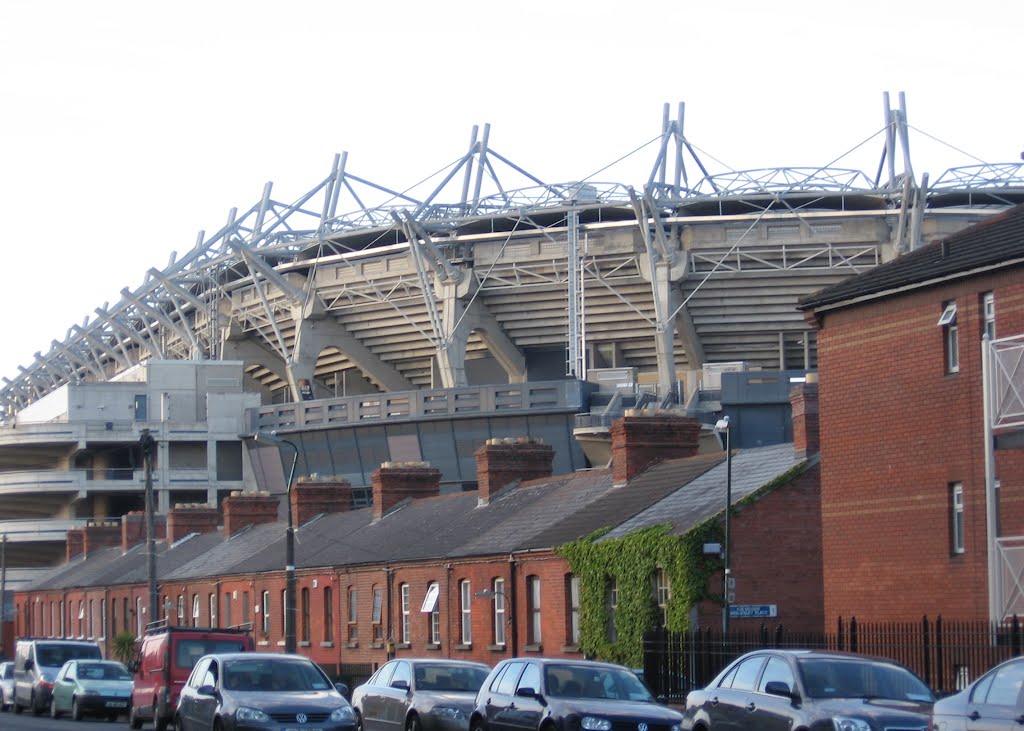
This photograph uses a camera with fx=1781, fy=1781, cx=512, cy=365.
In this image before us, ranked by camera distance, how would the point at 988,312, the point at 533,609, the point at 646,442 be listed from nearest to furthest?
the point at 988,312
the point at 533,609
the point at 646,442

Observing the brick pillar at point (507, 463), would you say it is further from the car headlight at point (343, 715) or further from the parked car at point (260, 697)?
the car headlight at point (343, 715)

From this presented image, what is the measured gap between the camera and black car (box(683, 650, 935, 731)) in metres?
17.7

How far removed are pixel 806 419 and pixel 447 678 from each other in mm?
12246

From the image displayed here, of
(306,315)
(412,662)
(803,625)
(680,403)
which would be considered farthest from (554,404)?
(412,662)

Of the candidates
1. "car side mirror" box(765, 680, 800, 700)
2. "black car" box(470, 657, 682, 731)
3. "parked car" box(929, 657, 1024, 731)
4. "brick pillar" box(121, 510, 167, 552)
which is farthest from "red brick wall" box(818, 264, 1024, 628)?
"brick pillar" box(121, 510, 167, 552)

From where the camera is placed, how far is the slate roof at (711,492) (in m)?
34.1

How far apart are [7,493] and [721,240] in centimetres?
4730

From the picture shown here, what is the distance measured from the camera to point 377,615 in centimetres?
4416

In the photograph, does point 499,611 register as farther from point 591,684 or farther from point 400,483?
point 591,684

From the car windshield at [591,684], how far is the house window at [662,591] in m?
11.1

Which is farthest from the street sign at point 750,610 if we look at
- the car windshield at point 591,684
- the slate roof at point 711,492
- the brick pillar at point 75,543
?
the brick pillar at point 75,543

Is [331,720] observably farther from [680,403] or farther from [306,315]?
[306,315]

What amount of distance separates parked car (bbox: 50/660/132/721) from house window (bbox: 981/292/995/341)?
20.1 m

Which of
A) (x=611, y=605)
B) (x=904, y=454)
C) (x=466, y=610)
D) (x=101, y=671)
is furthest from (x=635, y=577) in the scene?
(x=101, y=671)
